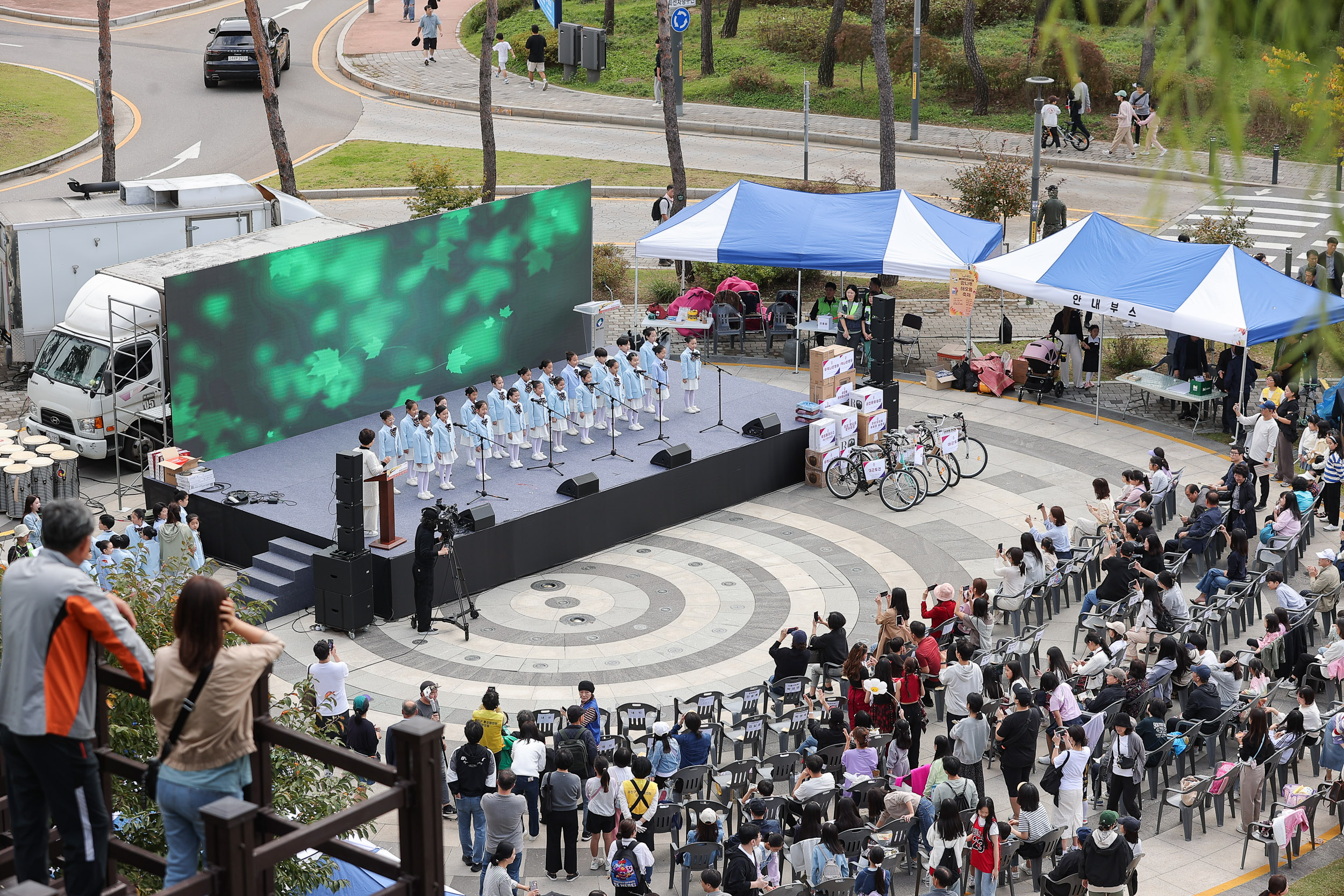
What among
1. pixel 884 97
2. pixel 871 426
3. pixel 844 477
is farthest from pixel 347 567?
pixel 884 97

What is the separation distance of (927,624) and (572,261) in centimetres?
1276

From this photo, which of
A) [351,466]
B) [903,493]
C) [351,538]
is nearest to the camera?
[351,466]

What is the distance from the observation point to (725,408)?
26.0 meters

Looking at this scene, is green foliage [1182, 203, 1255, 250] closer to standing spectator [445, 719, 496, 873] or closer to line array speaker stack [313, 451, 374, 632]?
line array speaker stack [313, 451, 374, 632]

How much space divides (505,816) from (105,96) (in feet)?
82.8

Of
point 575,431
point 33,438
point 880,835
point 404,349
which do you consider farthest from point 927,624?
point 33,438

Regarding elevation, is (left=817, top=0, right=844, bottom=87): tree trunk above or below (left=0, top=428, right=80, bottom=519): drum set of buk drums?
above

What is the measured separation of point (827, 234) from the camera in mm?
27562

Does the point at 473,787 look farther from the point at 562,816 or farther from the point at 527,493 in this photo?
the point at 527,493

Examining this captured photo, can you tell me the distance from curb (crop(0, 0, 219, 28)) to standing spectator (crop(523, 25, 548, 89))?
13.3 metres

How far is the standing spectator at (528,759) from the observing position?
14.3 m

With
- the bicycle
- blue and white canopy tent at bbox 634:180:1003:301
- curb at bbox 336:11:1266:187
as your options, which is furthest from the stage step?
curb at bbox 336:11:1266:187

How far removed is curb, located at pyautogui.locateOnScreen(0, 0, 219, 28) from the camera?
50.4 m

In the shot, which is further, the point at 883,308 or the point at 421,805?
the point at 883,308
